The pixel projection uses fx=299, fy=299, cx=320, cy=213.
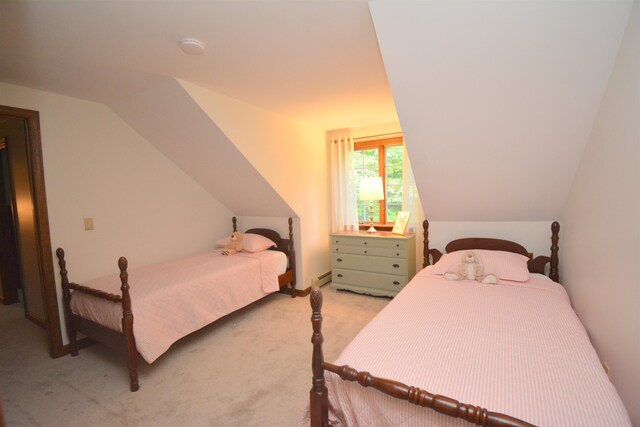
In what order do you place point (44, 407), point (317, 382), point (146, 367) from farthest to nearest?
point (146, 367), point (44, 407), point (317, 382)

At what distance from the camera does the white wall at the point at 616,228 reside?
1.27 m

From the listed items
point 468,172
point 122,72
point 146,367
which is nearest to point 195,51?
point 122,72

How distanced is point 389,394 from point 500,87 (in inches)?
68.2

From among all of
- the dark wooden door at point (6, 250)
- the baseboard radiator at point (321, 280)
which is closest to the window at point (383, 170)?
the baseboard radiator at point (321, 280)

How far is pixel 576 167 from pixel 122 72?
10.9 feet

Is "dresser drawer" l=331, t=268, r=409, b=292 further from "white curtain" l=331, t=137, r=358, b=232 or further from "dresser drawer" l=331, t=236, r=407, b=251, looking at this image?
"white curtain" l=331, t=137, r=358, b=232

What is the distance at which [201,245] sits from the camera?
3732 mm

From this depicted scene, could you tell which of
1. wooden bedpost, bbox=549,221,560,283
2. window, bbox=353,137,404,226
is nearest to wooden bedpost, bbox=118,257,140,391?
window, bbox=353,137,404,226

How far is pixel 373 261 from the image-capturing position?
354cm

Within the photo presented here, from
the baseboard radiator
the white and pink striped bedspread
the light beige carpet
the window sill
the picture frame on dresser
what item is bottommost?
the light beige carpet

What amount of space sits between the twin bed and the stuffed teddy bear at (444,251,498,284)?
0.45 m

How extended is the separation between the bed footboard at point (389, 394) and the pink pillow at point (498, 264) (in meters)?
1.59

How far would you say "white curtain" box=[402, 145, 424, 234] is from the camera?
3.57 m

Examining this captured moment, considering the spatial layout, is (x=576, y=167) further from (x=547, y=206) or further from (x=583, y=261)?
(x=583, y=261)
